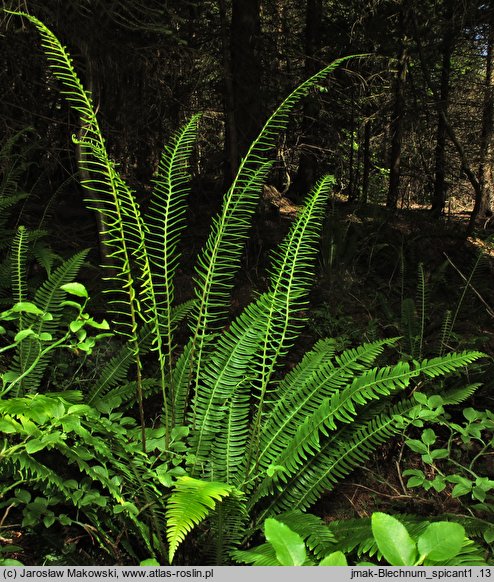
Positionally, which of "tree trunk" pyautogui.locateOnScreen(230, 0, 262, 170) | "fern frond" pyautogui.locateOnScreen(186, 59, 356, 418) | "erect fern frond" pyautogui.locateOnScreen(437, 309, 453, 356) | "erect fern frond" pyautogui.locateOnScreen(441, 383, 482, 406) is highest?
"tree trunk" pyautogui.locateOnScreen(230, 0, 262, 170)

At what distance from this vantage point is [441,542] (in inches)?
32.4

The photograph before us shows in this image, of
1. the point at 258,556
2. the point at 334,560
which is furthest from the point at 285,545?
the point at 258,556

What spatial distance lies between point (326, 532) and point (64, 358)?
1.70 meters

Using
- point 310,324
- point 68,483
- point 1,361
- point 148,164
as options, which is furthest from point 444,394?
point 148,164

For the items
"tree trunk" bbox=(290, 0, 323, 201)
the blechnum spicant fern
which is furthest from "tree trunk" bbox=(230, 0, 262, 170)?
the blechnum spicant fern

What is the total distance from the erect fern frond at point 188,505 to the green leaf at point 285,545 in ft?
1.60

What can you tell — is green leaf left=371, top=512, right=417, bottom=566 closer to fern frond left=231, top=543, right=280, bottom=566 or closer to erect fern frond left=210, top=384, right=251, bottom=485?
fern frond left=231, top=543, right=280, bottom=566

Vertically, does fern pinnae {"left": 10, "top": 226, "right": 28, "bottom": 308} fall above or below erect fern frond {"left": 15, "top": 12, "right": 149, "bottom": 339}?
below

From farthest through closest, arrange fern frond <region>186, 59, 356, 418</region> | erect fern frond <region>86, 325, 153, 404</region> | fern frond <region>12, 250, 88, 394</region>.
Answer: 1. erect fern frond <region>86, 325, 153, 404</region>
2. fern frond <region>12, 250, 88, 394</region>
3. fern frond <region>186, 59, 356, 418</region>

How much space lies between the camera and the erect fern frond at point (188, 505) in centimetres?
124

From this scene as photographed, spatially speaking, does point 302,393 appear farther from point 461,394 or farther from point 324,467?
point 461,394

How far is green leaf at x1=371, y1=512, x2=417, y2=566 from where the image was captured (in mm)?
786

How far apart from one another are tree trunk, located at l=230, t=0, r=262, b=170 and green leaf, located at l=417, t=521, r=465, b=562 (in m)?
3.74

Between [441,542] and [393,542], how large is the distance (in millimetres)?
94
